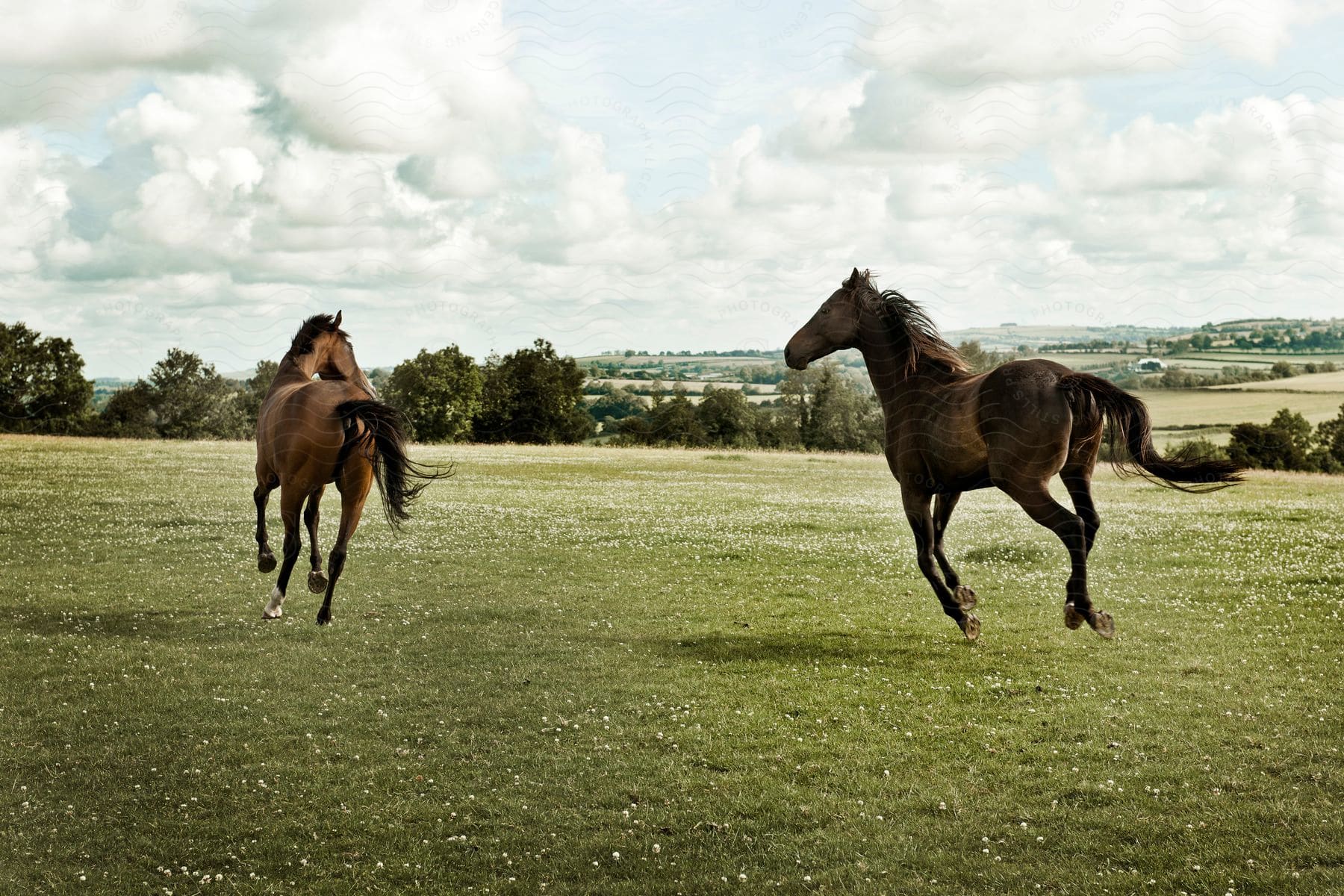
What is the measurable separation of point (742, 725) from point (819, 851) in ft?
8.01

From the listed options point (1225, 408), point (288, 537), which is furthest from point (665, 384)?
point (288, 537)

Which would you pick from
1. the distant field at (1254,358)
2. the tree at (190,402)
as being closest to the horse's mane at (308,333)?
the distant field at (1254,358)

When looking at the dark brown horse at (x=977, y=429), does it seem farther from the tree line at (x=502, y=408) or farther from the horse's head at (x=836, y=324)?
the tree line at (x=502, y=408)

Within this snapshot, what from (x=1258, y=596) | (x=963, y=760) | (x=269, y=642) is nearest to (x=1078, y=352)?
(x=1258, y=596)

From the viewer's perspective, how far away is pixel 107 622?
13.2 m

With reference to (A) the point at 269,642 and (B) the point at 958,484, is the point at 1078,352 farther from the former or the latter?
(A) the point at 269,642

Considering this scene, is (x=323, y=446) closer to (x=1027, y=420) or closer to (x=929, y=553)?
(x=929, y=553)

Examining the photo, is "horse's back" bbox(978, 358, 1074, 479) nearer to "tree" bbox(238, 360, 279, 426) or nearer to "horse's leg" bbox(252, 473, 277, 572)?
"horse's leg" bbox(252, 473, 277, 572)

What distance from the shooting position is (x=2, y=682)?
34.3 feet

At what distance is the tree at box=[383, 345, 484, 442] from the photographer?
51031mm

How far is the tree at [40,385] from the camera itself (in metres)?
50.1

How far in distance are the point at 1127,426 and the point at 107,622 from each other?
504 inches

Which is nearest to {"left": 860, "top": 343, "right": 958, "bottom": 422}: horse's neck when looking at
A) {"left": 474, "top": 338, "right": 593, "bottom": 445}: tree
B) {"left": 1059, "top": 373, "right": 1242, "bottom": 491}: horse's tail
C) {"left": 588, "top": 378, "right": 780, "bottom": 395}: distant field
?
{"left": 1059, "top": 373, "right": 1242, "bottom": 491}: horse's tail

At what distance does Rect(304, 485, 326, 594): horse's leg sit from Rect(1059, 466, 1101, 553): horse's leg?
7789mm
